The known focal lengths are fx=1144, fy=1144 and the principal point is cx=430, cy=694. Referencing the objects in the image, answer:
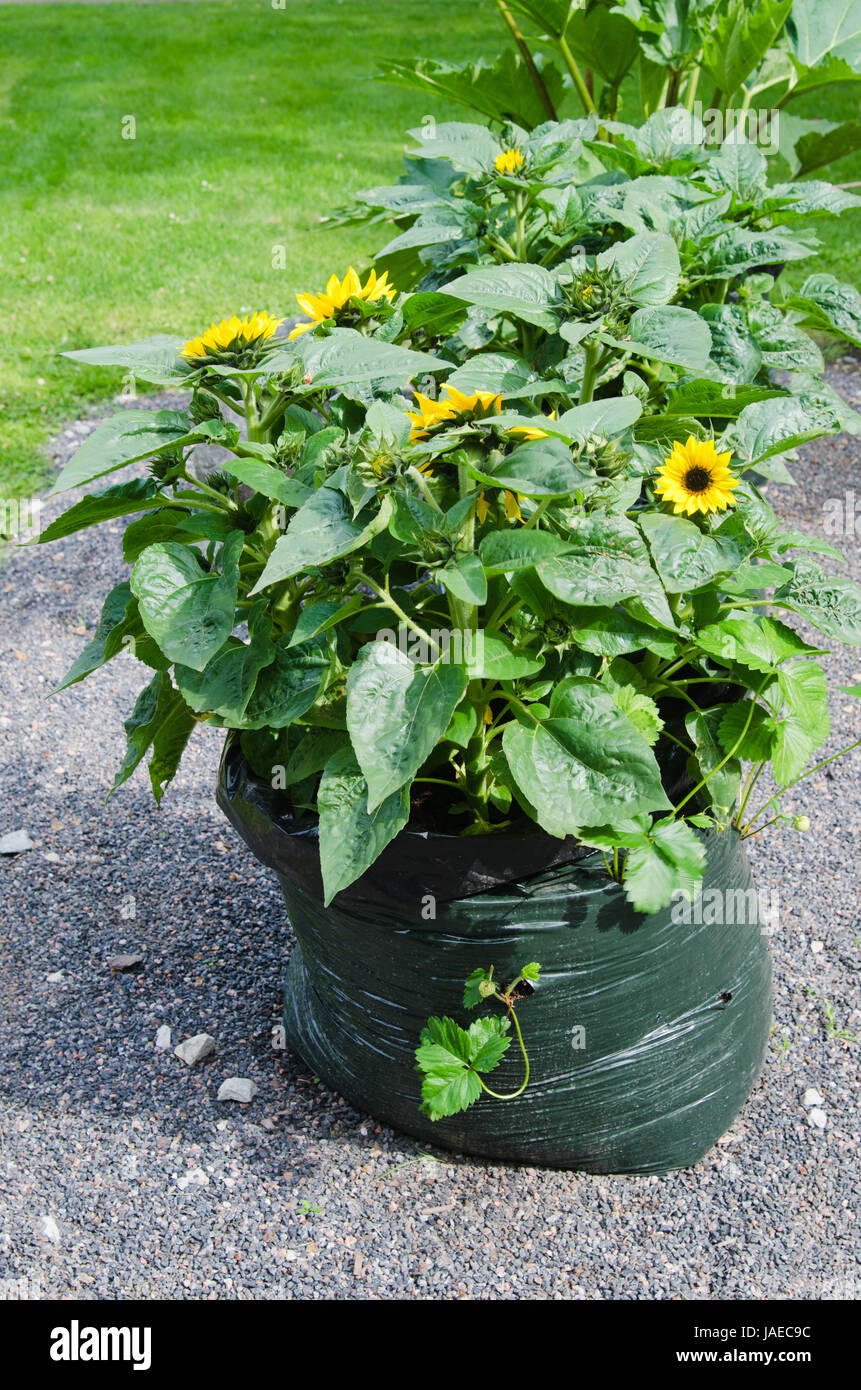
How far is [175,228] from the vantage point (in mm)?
5797

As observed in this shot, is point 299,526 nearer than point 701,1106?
Yes

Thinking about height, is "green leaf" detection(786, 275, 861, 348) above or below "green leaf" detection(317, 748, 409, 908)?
above

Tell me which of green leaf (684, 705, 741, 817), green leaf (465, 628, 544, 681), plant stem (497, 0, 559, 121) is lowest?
green leaf (684, 705, 741, 817)

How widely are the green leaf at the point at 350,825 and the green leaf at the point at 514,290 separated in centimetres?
57

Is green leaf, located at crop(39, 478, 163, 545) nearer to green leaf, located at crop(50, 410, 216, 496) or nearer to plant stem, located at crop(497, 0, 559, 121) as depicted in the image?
green leaf, located at crop(50, 410, 216, 496)

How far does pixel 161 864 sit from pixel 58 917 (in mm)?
234

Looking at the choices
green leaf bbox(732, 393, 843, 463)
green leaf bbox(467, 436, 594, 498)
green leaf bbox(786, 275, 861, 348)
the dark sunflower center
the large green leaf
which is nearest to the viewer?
green leaf bbox(467, 436, 594, 498)

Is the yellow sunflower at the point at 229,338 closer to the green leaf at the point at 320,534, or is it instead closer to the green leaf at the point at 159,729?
the green leaf at the point at 320,534

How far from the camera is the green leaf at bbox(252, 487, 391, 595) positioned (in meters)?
1.17

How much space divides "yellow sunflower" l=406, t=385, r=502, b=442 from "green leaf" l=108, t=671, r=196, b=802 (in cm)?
49

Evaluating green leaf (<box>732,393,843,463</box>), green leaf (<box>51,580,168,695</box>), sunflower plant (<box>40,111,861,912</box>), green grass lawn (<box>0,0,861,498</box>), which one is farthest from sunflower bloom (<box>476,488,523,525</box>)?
green grass lawn (<box>0,0,861,498</box>)

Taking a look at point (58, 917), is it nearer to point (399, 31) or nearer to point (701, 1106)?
point (701, 1106)

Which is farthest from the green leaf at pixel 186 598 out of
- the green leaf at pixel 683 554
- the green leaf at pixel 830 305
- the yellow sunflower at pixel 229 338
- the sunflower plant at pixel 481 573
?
the green leaf at pixel 830 305

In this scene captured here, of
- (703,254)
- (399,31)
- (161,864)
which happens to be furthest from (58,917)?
(399,31)
